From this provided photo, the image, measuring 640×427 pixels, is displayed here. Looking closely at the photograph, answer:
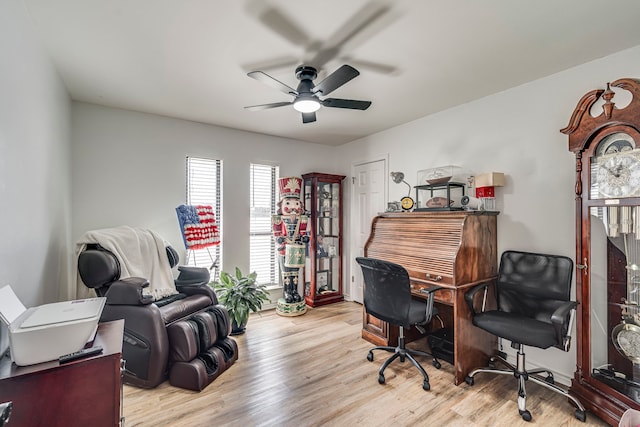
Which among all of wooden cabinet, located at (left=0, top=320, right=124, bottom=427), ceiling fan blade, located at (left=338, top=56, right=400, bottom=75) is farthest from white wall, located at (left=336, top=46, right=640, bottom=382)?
wooden cabinet, located at (left=0, top=320, right=124, bottom=427)

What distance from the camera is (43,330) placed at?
1.06 metres

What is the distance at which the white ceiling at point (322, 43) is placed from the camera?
1604 mm

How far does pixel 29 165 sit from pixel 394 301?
2.63 m

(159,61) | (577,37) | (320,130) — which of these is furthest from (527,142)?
(159,61)

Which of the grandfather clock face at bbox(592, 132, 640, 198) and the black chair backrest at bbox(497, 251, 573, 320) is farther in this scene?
the black chair backrest at bbox(497, 251, 573, 320)

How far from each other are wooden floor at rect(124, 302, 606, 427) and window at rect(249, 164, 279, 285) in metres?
1.41

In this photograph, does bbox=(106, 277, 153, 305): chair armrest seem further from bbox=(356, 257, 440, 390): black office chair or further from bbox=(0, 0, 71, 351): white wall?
bbox=(356, 257, 440, 390): black office chair

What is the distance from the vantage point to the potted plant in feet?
9.83

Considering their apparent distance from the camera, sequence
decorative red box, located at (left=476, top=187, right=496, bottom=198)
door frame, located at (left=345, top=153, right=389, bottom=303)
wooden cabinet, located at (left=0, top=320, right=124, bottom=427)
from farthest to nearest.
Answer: door frame, located at (left=345, top=153, right=389, bottom=303) → decorative red box, located at (left=476, top=187, right=496, bottom=198) → wooden cabinet, located at (left=0, top=320, right=124, bottom=427)

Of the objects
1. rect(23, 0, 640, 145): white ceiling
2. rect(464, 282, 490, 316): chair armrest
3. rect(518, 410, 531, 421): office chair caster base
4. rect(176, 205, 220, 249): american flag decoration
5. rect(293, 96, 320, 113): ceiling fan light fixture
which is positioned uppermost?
rect(23, 0, 640, 145): white ceiling

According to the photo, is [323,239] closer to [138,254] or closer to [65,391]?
[138,254]

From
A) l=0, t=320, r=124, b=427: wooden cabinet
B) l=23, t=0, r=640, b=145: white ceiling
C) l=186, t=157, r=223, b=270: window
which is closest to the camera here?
l=0, t=320, r=124, b=427: wooden cabinet

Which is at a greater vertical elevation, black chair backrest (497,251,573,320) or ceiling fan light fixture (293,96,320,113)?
ceiling fan light fixture (293,96,320,113)

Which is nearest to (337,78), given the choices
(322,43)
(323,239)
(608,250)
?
(322,43)
